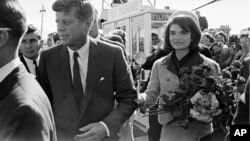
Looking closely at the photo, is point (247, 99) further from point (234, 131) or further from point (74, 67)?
point (74, 67)

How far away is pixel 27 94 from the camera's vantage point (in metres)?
1.41

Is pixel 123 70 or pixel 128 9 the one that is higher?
pixel 128 9

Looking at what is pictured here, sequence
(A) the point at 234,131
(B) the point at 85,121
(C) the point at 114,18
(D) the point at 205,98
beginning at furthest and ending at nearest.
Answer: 1. (C) the point at 114,18
2. (D) the point at 205,98
3. (B) the point at 85,121
4. (A) the point at 234,131

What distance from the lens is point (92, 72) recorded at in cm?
248

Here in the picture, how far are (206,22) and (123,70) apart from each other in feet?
18.8

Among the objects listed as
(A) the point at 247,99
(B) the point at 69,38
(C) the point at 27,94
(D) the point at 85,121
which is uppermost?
(B) the point at 69,38

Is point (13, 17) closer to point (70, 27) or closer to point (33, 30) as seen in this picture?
point (70, 27)

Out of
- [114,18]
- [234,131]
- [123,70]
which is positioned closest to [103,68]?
[123,70]

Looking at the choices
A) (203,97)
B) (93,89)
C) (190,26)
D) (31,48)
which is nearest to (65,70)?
(93,89)

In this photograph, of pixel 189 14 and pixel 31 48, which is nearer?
pixel 189 14

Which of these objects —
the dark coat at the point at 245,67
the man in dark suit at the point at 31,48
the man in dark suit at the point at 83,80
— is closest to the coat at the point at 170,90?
the dark coat at the point at 245,67

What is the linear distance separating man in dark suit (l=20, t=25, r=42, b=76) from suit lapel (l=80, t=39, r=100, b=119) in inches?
60.2

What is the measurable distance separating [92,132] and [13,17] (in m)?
1.09

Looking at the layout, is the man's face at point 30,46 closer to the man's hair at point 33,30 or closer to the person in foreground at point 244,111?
the man's hair at point 33,30
